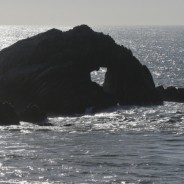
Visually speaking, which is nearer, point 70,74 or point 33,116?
point 33,116

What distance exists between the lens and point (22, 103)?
2494 inches

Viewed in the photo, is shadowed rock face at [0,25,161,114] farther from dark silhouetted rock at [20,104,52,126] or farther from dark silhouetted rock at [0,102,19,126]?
dark silhouetted rock at [0,102,19,126]

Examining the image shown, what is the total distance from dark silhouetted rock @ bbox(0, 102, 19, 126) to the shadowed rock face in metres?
9.53

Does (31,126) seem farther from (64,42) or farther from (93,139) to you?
(64,42)

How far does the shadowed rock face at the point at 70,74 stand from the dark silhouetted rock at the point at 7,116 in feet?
31.3

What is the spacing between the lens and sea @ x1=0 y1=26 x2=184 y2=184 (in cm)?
3127

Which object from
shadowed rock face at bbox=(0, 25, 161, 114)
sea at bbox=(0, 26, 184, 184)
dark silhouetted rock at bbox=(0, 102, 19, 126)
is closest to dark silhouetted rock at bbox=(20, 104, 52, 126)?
sea at bbox=(0, 26, 184, 184)

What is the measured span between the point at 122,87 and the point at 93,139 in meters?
27.2

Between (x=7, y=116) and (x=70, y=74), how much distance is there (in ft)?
53.0

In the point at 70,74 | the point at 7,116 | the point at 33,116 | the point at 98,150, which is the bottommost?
the point at 98,150

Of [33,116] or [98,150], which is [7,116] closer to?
[33,116]

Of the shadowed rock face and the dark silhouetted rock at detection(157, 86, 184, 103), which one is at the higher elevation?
the shadowed rock face

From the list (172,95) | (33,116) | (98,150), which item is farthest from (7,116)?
(172,95)

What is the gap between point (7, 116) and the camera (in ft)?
170
